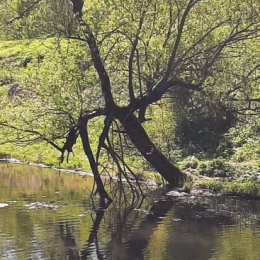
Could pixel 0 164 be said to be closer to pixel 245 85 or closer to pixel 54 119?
pixel 54 119

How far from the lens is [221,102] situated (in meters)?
28.5

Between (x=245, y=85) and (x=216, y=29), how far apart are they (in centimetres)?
300

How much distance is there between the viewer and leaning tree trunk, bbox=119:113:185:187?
97.2 feet

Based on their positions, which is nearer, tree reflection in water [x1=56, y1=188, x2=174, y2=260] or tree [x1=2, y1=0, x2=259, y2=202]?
tree reflection in water [x1=56, y1=188, x2=174, y2=260]

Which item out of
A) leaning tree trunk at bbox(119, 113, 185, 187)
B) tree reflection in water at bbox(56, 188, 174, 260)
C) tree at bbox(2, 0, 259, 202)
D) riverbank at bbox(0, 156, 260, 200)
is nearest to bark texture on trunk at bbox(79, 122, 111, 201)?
tree at bbox(2, 0, 259, 202)

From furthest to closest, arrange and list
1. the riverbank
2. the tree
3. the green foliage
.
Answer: the green foliage → the riverbank → the tree

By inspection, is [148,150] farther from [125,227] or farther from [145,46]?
[125,227]

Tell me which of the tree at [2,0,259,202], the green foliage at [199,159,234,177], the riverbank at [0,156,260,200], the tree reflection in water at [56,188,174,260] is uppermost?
the tree at [2,0,259,202]

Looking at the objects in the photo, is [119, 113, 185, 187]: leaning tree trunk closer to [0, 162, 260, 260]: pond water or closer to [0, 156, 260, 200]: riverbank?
[0, 156, 260, 200]: riverbank

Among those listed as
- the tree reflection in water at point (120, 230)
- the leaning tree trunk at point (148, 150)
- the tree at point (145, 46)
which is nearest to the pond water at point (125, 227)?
the tree reflection in water at point (120, 230)

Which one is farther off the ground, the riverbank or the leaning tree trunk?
the leaning tree trunk

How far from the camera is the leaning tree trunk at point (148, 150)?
1166 inches

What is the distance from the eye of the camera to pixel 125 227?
22.9 meters

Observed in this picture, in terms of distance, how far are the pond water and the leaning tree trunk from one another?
54.3 inches
